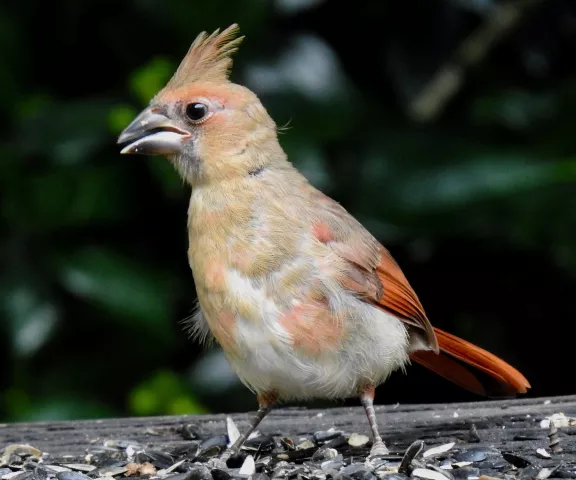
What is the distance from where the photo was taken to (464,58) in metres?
4.68

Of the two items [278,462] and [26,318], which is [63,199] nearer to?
[26,318]

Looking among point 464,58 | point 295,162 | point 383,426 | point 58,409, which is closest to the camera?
point 383,426

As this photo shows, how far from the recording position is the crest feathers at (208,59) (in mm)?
3141

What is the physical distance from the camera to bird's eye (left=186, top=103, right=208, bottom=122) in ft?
10.4

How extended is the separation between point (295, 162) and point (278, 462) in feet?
4.66

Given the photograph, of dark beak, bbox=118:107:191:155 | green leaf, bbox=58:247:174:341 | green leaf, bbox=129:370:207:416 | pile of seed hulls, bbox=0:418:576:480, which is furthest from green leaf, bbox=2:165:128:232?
pile of seed hulls, bbox=0:418:576:480

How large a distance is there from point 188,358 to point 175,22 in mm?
1277

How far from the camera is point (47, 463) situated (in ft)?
9.64

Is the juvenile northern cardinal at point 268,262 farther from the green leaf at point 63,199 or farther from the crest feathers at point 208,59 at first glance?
the green leaf at point 63,199

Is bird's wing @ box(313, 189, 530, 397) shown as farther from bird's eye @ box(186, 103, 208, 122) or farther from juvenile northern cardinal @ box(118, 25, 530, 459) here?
bird's eye @ box(186, 103, 208, 122)

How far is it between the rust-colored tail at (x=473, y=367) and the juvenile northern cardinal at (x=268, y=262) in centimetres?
11

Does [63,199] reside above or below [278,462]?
above

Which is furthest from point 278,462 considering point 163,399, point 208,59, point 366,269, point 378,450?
point 163,399

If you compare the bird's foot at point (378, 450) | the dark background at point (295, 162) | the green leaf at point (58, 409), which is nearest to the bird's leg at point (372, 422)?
the bird's foot at point (378, 450)
